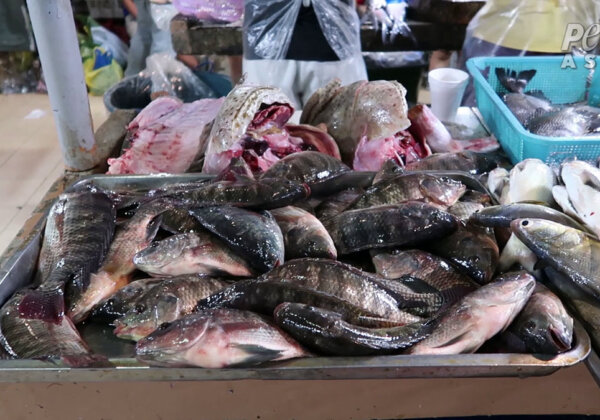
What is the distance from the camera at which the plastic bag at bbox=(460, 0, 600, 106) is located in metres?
3.81

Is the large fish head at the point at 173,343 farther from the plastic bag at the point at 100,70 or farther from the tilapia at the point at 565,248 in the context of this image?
the plastic bag at the point at 100,70

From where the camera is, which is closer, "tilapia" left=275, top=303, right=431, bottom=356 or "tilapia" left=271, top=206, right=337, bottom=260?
"tilapia" left=275, top=303, right=431, bottom=356

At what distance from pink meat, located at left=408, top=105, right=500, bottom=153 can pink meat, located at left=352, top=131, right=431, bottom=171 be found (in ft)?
0.40

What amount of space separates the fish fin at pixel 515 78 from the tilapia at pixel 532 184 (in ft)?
3.64

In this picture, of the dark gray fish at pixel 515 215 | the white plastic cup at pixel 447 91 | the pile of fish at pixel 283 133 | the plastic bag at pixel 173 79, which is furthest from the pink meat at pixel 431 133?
the plastic bag at pixel 173 79

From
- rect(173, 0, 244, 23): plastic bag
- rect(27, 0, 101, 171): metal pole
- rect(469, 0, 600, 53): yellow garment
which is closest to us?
rect(27, 0, 101, 171): metal pole

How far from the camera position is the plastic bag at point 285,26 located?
139 inches

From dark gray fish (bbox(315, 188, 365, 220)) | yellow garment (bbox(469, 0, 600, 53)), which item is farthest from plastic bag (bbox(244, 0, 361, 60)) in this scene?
dark gray fish (bbox(315, 188, 365, 220))

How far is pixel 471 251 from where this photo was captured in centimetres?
168

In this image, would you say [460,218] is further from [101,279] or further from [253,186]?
[101,279]

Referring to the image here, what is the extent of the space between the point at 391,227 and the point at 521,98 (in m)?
→ 1.63

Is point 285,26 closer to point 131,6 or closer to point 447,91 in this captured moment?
point 447,91

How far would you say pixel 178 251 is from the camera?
166 cm

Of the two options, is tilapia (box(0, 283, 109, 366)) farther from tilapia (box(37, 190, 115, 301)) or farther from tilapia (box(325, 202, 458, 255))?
tilapia (box(325, 202, 458, 255))
